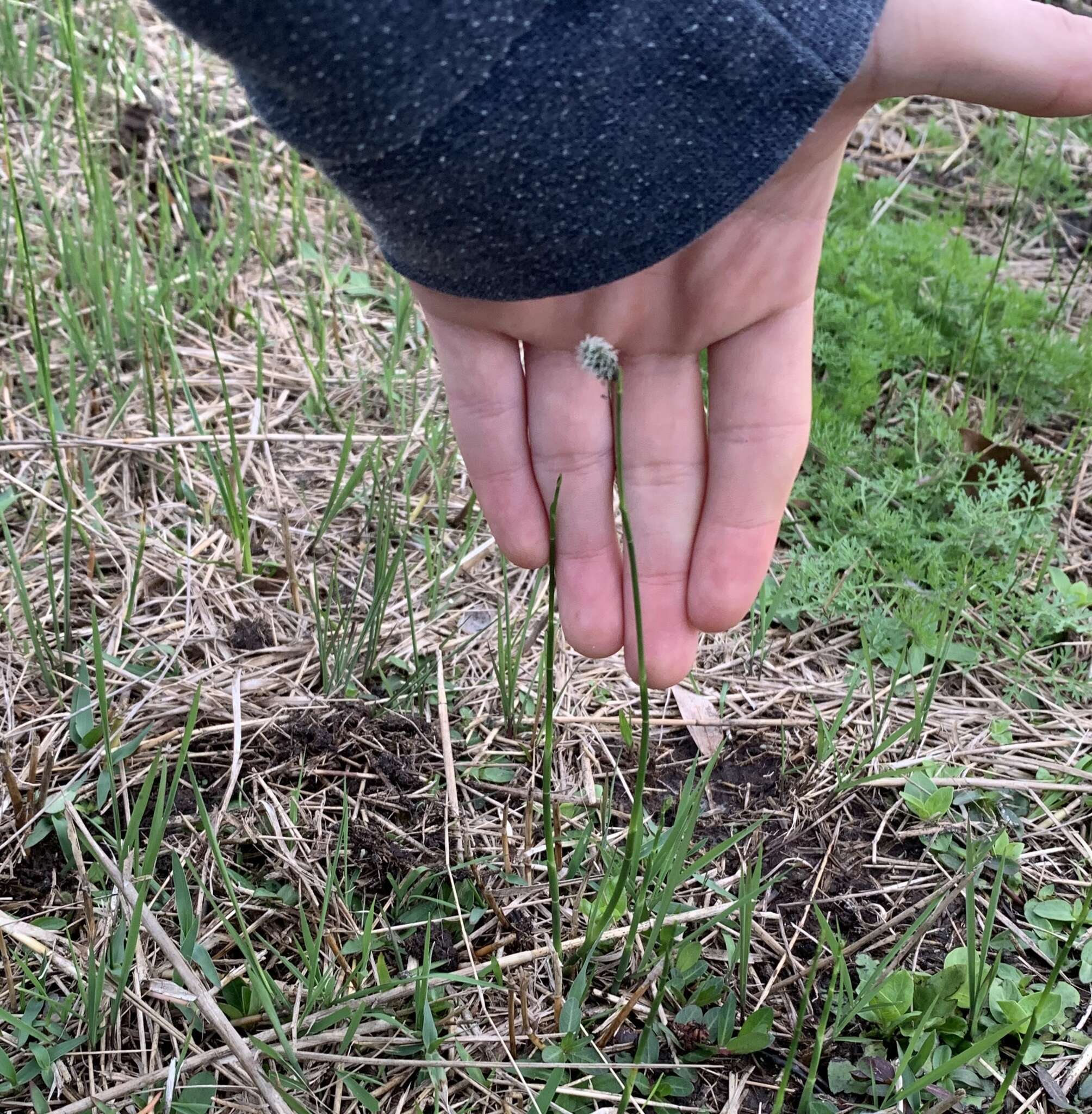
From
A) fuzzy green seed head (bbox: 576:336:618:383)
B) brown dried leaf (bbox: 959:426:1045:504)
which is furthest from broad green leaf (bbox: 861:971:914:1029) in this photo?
brown dried leaf (bbox: 959:426:1045:504)

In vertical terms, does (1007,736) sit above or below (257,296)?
below

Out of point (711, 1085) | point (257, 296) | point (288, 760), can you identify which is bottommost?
point (711, 1085)

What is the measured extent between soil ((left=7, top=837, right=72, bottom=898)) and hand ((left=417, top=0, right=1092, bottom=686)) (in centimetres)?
75

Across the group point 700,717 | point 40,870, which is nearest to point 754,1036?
point 700,717

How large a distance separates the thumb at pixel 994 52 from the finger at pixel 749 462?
0.37 meters

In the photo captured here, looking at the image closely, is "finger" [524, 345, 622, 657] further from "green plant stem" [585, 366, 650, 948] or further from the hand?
"green plant stem" [585, 366, 650, 948]

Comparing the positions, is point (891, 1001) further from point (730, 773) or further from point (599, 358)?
point (599, 358)

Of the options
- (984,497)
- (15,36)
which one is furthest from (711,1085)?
(15,36)

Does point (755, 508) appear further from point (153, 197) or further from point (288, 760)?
point (153, 197)

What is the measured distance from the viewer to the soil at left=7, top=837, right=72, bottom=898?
1346mm

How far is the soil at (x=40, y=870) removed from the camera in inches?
53.0

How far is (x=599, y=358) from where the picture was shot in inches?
47.1

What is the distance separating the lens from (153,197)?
9.21 ft

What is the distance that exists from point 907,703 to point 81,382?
5.77 feet
